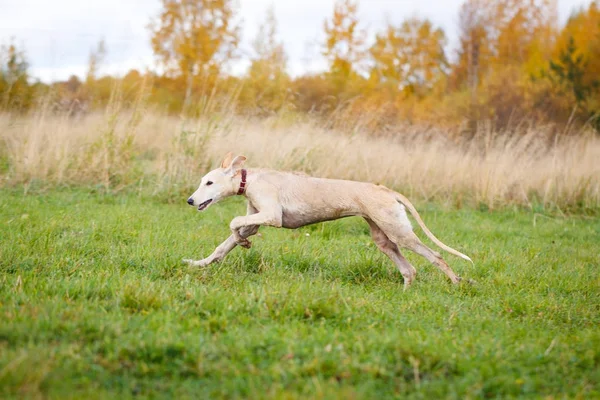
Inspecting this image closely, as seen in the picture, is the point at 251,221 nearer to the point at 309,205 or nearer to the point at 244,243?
the point at 244,243

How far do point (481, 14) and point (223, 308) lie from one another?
3579cm

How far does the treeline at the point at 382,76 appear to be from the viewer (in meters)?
11.9

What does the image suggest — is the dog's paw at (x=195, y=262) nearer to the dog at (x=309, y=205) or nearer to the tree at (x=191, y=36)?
the dog at (x=309, y=205)

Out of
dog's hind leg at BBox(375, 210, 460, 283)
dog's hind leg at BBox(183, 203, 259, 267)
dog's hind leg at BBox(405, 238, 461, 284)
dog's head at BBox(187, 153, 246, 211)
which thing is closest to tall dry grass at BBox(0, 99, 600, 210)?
dog's head at BBox(187, 153, 246, 211)

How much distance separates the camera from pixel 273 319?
4281mm

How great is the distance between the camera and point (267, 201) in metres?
5.88

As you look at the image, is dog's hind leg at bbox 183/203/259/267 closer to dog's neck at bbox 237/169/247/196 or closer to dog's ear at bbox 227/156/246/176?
dog's neck at bbox 237/169/247/196

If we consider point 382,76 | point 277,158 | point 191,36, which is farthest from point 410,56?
point 277,158

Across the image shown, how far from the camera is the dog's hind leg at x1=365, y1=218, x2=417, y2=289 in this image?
5.98m

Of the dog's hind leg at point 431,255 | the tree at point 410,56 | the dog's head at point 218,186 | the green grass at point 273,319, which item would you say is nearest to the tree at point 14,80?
the green grass at point 273,319

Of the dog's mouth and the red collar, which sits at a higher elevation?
the red collar

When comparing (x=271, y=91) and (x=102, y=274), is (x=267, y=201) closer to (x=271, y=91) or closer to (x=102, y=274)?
(x=102, y=274)

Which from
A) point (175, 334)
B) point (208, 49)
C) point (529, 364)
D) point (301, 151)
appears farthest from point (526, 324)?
point (208, 49)

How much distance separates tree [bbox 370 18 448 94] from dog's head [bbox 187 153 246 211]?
24552 mm
